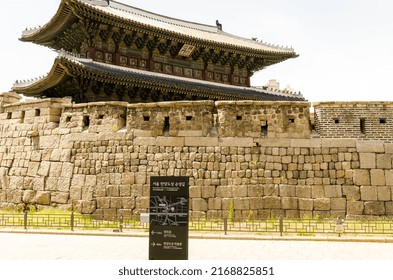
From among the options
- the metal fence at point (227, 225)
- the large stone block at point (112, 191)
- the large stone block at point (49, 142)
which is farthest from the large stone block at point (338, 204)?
the large stone block at point (49, 142)

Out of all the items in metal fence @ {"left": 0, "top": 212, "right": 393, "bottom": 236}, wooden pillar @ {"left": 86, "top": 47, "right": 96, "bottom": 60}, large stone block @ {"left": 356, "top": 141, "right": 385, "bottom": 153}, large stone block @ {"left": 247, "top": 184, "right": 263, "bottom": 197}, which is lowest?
metal fence @ {"left": 0, "top": 212, "right": 393, "bottom": 236}

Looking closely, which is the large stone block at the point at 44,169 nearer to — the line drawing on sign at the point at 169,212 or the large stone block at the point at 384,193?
the line drawing on sign at the point at 169,212

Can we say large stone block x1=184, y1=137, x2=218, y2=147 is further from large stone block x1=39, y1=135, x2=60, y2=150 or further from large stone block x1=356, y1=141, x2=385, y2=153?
large stone block x1=39, y1=135, x2=60, y2=150

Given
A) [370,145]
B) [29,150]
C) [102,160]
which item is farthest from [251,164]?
[29,150]

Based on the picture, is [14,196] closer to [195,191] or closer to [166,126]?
[166,126]

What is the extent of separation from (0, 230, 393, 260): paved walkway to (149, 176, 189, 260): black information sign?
849mm

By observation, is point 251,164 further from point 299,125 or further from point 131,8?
point 131,8

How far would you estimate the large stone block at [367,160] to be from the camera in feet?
47.3

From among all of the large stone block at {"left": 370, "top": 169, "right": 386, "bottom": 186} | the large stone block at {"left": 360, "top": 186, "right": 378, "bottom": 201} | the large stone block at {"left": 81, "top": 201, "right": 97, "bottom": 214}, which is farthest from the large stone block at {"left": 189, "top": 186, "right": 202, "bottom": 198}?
the large stone block at {"left": 370, "top": 169, "right": 386, "bottom": 186}

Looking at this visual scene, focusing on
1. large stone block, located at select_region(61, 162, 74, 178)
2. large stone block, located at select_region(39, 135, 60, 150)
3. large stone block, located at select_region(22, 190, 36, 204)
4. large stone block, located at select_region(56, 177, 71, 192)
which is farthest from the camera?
large stone block, located at select_region(39, 135, 60, 150)

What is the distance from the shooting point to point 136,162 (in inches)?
602

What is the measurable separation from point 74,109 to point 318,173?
28.9 feet

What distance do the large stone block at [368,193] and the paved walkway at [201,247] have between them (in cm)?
318

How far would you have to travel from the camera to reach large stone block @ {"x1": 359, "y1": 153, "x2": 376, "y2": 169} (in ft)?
47.3
